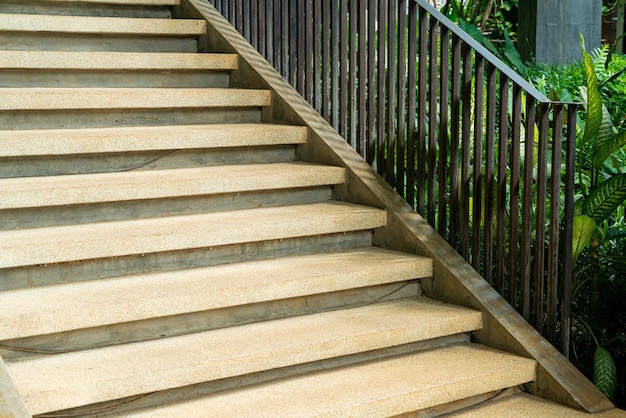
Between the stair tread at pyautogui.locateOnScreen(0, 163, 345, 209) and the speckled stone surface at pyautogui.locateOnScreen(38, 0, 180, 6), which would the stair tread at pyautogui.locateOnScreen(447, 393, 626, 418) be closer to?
the stair tread at pyautogui.locateOnScreen(0, 163, 345, 209)

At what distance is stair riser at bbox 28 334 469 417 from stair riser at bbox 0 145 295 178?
49.6 inches

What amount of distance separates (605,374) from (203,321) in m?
1.42

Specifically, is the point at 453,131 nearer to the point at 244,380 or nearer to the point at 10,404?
the point at 244,380

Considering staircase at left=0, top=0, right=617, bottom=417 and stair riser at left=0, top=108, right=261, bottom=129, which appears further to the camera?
stair riser at left=0, top=108, right=261, bottom=129

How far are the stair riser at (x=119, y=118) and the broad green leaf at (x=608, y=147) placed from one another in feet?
5.55

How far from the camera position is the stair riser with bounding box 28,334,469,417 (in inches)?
97.6

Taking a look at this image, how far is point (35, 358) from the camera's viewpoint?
102 inches

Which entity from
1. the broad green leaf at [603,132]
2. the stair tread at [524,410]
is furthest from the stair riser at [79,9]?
the stair tread at [524,410]

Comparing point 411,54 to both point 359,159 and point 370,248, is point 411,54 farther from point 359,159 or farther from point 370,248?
point 370,248

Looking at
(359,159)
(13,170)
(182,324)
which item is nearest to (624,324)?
(359,159)

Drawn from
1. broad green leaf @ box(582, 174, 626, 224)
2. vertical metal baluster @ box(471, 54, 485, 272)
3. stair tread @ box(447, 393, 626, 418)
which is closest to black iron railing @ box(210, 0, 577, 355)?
vertical metal baluster @ box(471, 54, 485, 272)

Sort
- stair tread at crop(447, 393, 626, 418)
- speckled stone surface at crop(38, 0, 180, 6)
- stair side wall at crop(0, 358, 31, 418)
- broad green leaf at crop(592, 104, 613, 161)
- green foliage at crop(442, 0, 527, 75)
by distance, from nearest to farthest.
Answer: stair side wall at crop(0, 358, 31, 418)
stair tread at crop(447, 393, 626, 418)
broad green leaf at crop(592, 104, 613, 161)
speckled stone surface at crop(38, 0, 180, 6)
green foliage at crop(442, 0, 527, 75)

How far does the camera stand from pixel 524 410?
9.14ft

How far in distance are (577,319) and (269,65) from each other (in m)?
2.05
